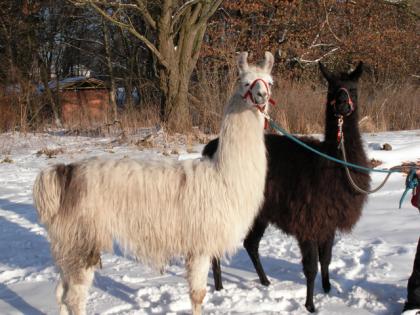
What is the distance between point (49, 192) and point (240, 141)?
1.30 metres

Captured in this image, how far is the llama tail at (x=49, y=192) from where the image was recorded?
3.11m

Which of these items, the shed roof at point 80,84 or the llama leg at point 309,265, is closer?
the llama leg at point 309,265

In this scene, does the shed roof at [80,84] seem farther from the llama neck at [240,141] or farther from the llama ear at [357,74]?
the llama neck at [240,141]

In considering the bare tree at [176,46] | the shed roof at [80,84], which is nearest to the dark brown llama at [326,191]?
the bare tree at [176,46]

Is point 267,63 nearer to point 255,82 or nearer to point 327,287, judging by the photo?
point 255,82

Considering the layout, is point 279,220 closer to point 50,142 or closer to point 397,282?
point 397,282

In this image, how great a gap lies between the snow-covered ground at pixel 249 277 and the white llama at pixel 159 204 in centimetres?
52

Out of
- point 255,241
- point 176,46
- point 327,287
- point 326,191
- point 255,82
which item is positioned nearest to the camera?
point 255,82

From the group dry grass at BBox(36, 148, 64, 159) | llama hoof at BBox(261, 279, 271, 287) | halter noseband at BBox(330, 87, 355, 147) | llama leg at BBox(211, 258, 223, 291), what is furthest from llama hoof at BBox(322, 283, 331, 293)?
dry grass at BBox(36, 148, 64, 159)

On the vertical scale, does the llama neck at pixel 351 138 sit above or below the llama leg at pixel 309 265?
above

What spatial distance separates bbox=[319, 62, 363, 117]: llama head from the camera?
3.49 meters

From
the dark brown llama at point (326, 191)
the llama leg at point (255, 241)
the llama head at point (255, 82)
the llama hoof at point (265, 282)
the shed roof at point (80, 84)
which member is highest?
the shed roof at point (80, 84)

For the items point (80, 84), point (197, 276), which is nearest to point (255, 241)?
point (197, 276)

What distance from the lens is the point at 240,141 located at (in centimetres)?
314
